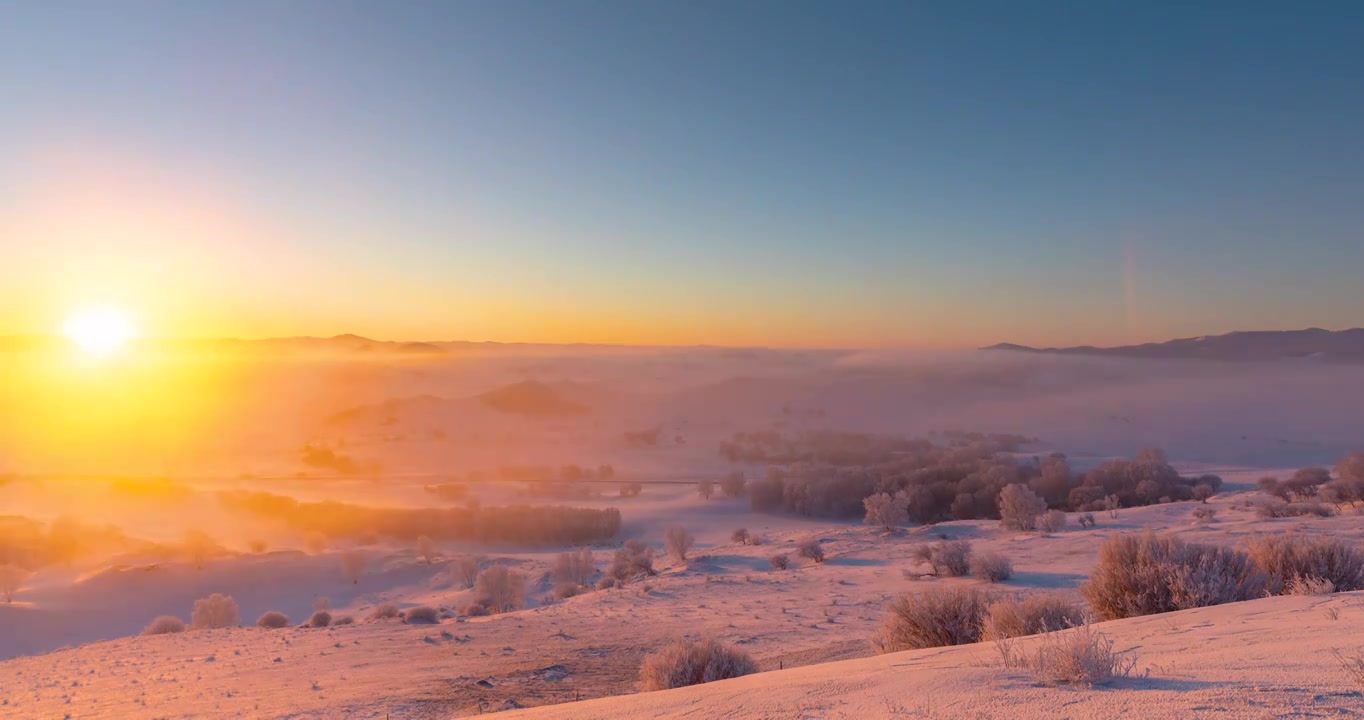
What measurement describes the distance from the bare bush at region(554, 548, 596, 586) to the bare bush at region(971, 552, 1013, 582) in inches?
471

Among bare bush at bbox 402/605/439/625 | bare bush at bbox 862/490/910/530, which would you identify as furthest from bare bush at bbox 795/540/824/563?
bare bush at bbox 402/605/439/625

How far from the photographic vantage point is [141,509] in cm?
4459

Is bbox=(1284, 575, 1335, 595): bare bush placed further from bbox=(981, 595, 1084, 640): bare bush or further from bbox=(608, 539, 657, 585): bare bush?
bbox=(608, 539, 657, 585): bare bush

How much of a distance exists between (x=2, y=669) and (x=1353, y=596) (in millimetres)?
15933

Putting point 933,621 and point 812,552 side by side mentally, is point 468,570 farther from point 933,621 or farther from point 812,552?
point 933,621

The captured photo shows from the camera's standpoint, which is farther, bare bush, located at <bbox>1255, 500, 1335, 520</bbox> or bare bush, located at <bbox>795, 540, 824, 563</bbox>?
bare bush, located at <bbox>795, 540, 824, 563</bbox>

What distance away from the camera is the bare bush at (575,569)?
22.4 meters

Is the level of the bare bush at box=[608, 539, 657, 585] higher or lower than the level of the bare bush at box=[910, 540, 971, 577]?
lower

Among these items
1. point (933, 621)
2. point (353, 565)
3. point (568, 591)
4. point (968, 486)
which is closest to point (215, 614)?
point (353, 565)

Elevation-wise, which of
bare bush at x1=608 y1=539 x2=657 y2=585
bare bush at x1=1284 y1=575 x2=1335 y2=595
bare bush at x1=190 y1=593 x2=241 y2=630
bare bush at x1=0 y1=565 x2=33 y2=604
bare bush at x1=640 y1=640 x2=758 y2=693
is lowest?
bare bush at x1=0 y1=565 x2=33 y2=604

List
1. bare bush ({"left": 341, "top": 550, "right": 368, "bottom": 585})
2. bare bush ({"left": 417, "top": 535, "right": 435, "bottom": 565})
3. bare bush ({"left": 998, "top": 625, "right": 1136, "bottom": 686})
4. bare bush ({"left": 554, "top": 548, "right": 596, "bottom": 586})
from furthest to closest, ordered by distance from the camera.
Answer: bare bush ({"left": 417, "top": 535, "right": 435, "bottom": 565}) → bare bush ({"left": 341, "top": 550, "right": 368, "bottom": 585}) → bare bush ({"left": 554, "top": 548, "right": 596, "bottom": 586}) → bare bush ({"left": 998, "top": 625, "right": 1136, "bottom": 686})

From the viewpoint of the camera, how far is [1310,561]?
786 cm

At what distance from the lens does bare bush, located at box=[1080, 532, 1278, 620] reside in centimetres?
733

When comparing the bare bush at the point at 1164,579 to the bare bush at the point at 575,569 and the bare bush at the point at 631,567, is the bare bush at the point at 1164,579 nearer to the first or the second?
the bare bush at the point at 631,567
